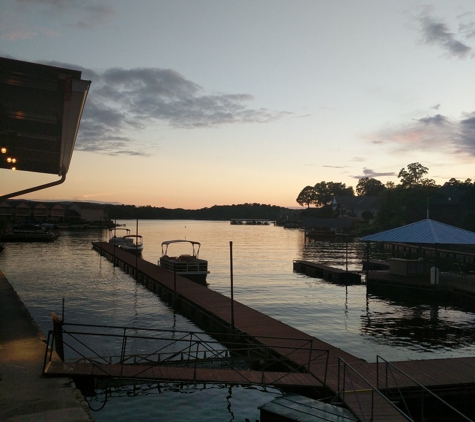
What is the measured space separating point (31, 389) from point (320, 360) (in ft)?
35.0

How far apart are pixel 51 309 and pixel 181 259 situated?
15867 millimetres

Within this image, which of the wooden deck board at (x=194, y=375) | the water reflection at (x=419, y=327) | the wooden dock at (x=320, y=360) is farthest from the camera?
the water reflection at (x=419, y=327)

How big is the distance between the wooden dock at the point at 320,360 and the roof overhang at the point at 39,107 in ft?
28.8

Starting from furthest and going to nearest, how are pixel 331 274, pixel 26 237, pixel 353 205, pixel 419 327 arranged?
pixel 353 205, pixel 26 237, pixel 331 274, pixel 419 327

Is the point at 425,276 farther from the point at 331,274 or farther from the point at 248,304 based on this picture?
the point at 248,304

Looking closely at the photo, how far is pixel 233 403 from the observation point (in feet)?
53.0

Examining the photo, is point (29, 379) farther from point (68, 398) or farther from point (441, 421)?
point (441, 421)

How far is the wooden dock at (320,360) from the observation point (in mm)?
13352

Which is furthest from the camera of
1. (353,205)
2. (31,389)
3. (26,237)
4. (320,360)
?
(353,205)

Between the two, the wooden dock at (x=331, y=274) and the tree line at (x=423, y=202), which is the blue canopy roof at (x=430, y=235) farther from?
the tree line at (x=423, y=202)

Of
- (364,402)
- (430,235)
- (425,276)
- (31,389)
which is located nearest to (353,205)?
(425,276)

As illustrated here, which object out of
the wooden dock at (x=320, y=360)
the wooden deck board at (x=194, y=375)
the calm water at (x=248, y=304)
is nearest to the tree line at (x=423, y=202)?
the calm water at (x=248, y=304)

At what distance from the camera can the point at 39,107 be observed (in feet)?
29.2

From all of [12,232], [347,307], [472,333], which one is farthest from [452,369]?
[12,232]
